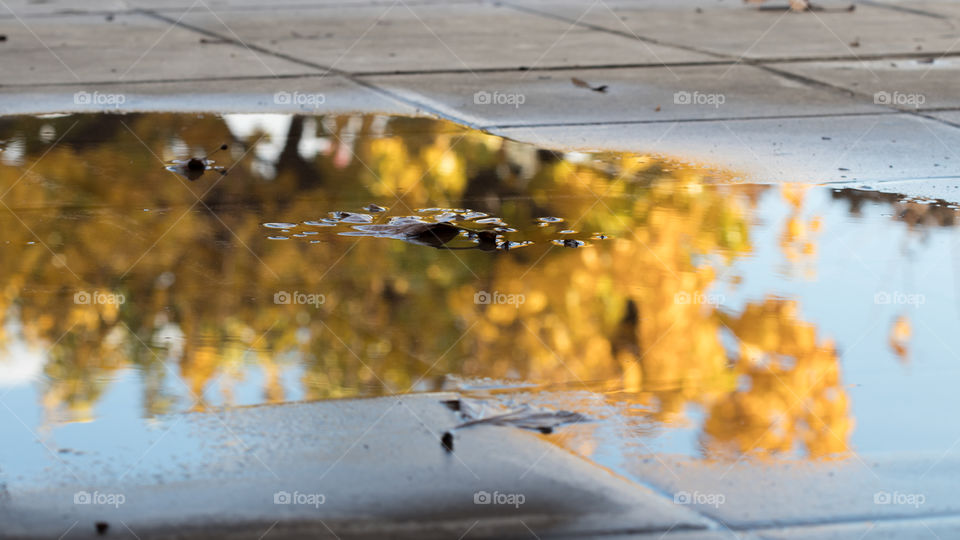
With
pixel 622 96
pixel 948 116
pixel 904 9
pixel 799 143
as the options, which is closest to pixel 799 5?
pixel 904 9

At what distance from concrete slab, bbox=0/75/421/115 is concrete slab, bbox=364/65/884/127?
12.1 inches

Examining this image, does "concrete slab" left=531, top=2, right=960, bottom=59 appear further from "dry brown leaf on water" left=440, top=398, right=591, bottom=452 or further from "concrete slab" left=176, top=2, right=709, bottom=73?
"dry brown leaf on water" left=440, top=398, right=591, bottom=452

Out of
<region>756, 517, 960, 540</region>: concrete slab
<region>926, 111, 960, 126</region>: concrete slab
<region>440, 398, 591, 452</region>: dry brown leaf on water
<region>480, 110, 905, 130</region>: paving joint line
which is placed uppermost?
<region>480, 110, 905, 130</region>: paving joint line

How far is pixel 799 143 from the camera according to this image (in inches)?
239

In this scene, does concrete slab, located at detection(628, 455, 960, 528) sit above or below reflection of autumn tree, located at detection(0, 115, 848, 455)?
below

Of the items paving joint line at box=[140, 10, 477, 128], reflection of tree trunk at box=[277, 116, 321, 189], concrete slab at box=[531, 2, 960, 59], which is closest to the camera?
reflection of tree trunk at box=[277, 116, 321, 189]

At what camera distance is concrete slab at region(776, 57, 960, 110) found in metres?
7.16

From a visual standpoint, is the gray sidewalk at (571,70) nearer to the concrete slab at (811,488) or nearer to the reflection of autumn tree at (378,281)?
the reflection of autumn tree at (378,281)

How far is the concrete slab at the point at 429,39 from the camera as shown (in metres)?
8.57

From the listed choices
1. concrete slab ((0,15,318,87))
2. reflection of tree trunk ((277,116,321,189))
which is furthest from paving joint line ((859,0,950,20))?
reflection of tree trunk ((277,116,321,189))

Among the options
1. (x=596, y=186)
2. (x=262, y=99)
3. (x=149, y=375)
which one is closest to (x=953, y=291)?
(x=596, y=186)

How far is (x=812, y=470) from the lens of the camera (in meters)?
2.79

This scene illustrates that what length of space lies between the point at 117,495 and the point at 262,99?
4.73 meters

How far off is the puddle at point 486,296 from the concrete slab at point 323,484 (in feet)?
0.36
